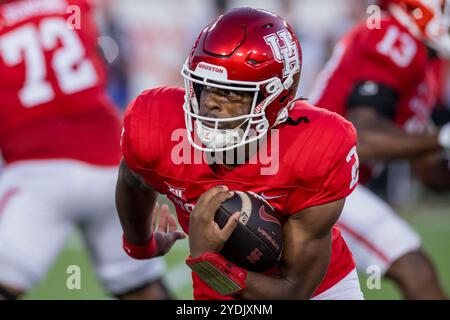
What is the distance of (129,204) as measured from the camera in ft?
12.0

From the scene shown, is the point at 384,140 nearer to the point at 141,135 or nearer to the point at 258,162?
the point at 258,162

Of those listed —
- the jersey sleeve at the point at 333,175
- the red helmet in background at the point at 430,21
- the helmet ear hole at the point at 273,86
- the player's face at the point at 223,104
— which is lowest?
the red helmet in background at the point at 430,21

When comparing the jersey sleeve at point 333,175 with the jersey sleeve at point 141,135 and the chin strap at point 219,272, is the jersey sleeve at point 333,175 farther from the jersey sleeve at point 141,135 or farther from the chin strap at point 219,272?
the jersey sleeve at point 141,135

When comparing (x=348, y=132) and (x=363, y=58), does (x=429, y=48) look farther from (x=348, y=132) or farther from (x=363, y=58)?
(x=348, y=132)

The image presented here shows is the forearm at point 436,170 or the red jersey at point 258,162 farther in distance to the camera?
the forearm at point 436,170

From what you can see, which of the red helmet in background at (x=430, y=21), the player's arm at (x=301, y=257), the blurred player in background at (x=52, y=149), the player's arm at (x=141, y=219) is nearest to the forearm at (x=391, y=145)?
the red helmet in background at (x=430, y=21)

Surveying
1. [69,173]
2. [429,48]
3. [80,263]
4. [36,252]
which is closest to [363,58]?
[429,48]

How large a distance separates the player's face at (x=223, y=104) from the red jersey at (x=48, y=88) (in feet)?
4.75

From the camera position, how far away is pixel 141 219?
3.70 meters

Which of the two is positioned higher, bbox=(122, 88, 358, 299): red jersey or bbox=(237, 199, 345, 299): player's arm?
bbox=(122, 88, 358, 299): red jersey

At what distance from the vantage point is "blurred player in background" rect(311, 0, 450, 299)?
4.76m

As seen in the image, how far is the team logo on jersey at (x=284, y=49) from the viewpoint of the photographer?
325 centimetres

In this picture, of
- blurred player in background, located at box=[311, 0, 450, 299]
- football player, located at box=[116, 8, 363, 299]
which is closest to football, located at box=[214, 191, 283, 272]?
football player, located at box=[116, 8, 363, 299]

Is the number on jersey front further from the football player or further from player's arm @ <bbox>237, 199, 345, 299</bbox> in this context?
player's arm @ <bbox>237, 199, 345, 299</bbox>
